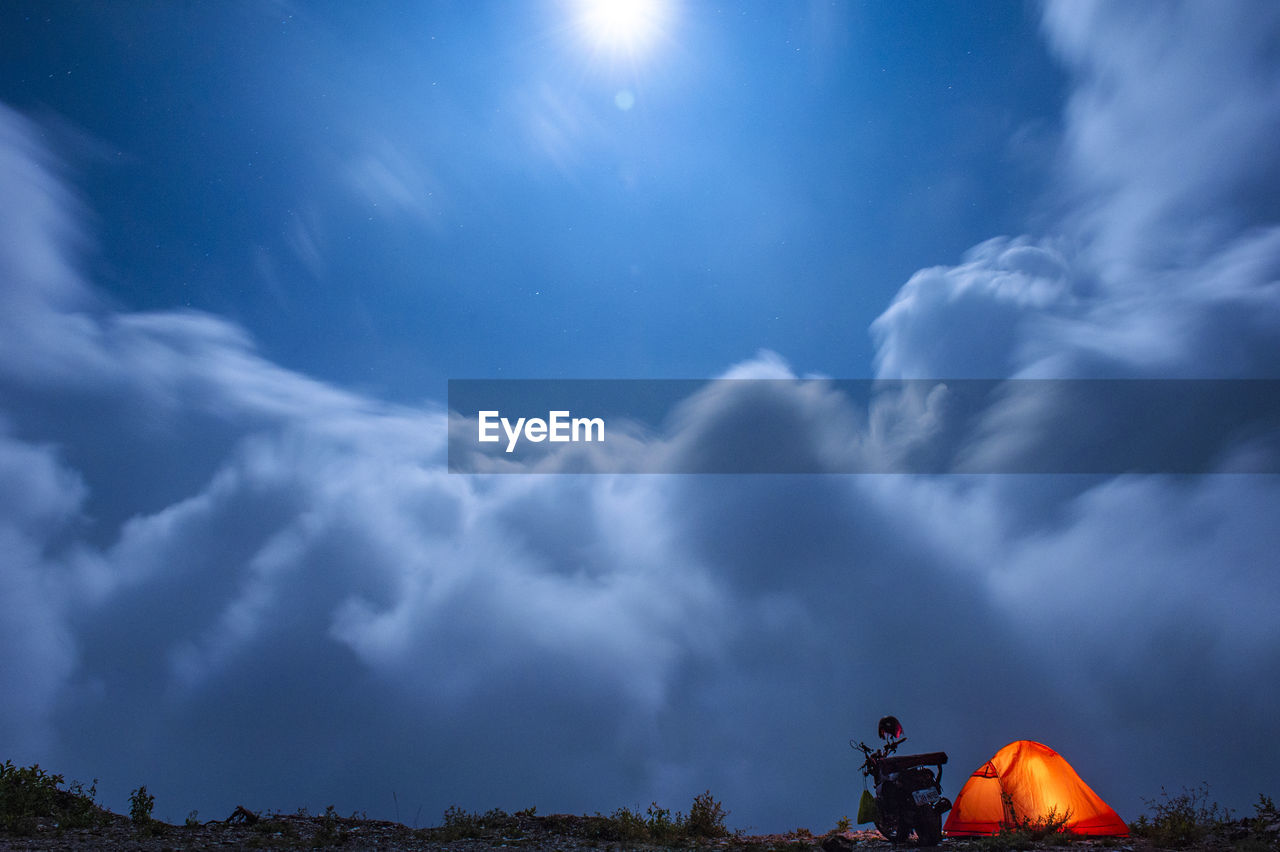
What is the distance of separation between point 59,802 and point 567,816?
10582 mm

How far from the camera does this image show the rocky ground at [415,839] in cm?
1415

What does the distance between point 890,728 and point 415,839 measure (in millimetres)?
10127

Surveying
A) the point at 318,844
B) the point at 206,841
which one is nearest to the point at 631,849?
the point at 318,844

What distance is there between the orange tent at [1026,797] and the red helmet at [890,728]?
249 centimetres

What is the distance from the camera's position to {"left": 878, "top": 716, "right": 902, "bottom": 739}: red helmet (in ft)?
56.0

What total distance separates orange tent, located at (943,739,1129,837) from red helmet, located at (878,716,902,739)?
2.49m

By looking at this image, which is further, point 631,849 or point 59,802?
point 59,802

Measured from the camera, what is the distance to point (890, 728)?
56.1 ft

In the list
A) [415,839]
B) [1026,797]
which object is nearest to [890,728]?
[1026,797]

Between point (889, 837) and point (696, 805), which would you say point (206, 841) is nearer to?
point (696, 805)

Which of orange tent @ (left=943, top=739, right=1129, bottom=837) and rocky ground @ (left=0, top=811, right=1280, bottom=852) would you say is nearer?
rocky ground @ (left=0, top=811, right=1280, bottom=852)

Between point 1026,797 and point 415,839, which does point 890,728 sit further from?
point 415,839

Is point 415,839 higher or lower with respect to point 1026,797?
lower

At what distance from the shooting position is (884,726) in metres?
17.2
